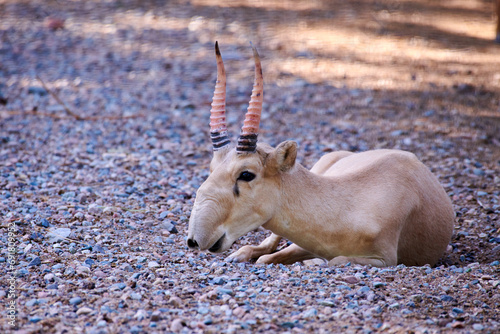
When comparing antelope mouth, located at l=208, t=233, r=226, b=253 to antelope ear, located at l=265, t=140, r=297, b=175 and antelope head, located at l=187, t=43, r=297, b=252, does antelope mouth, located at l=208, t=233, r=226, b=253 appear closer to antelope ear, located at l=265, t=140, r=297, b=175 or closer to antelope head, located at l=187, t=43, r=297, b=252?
antelope head, located at l=187, t=43, r=297, b=252

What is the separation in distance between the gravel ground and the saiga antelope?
1.19 feet

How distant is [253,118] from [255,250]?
5.42 ft

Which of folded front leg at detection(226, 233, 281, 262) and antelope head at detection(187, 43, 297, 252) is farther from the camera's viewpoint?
folded front leg at detection(226, 233, 281, 262)

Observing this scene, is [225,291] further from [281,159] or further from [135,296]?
[281,159]

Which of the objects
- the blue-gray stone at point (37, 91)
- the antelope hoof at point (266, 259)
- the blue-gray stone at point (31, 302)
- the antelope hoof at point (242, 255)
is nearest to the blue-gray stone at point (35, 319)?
the blue-gray stone at point (31, 302)

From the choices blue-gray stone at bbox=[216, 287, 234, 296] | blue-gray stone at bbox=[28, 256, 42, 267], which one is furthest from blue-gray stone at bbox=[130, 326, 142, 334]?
blue-gray stone at bbox=[28, 256, 42, 267]

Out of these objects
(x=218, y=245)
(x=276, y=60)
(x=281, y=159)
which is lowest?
(x=218, y=245)

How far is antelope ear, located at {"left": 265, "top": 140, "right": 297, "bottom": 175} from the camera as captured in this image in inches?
222

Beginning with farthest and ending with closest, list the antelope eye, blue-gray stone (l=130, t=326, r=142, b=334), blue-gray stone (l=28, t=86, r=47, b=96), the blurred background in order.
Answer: blue-gray stone (l=28, t=86, r=47, b=96), the blurred background, the antelope eye, blue-gray stone (l=130, t=326, r=142, b=334)

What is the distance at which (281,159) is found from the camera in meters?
5.68

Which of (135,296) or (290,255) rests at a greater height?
(135,296)

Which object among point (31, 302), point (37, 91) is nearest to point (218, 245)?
point (31, 302)

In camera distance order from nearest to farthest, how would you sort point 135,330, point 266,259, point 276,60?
point 135,330 → point 266,259 → point 276,60

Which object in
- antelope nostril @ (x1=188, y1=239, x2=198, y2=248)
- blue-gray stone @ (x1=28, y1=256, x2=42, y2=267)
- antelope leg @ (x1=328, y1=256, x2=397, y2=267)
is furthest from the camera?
antelope leg @ (x1=328, y1=256, x2=397, y2=267)
